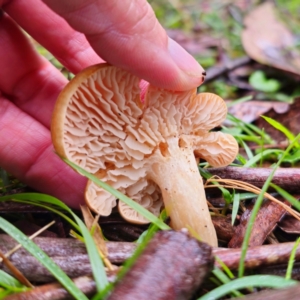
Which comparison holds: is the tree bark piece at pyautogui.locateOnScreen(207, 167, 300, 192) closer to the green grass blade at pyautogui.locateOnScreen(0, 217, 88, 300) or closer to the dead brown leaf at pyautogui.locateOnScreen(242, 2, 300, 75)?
the green grass blade at pyautogui.locateOnScreen(0, 217, 88, 300)

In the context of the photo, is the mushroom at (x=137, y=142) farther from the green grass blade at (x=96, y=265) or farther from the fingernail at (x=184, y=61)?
the green grass blade at (x=96, y=265)

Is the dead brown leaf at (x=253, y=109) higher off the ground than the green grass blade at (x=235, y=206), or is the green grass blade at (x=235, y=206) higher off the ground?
the green grass blade at (x=235, y=206)

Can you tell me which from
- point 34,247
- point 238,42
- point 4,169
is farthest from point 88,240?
point 238,42

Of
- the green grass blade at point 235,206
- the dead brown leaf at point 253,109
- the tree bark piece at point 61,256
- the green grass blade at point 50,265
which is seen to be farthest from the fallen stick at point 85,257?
the dead brown leaf at point 253,109

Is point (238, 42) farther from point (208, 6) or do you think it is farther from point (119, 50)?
point (119, 50)

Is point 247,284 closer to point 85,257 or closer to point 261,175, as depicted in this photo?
point 85,257

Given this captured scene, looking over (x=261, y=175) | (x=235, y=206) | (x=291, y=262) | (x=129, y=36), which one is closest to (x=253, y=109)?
(x=261, y=175)

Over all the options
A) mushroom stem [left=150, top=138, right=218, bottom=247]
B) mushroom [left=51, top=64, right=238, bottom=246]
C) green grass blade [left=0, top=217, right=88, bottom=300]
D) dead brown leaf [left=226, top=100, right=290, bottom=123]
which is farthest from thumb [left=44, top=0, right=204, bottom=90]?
dead brown leaf [left=226, top=100, right=290, bottom=123]

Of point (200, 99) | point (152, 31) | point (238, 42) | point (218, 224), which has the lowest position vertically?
point (238, 42)
